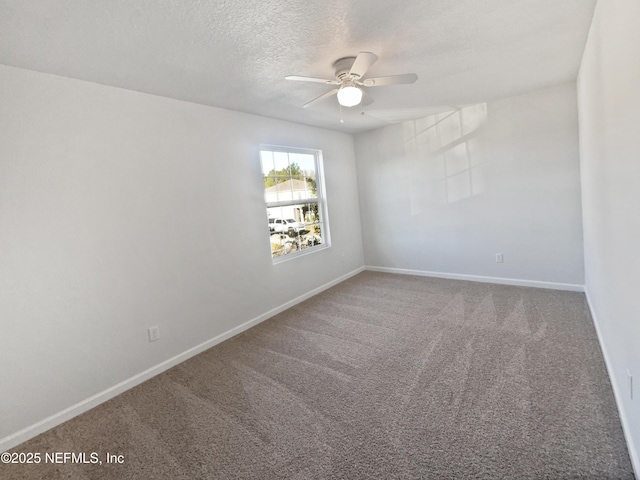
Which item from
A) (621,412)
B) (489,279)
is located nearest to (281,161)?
(489,279)

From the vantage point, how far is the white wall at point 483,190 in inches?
140

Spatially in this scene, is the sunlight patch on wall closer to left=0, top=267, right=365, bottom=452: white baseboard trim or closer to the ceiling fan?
the ceiling fan

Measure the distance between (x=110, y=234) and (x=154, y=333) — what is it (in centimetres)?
92

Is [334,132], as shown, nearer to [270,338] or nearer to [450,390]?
[270,338]

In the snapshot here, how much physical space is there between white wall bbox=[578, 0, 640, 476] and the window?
9.91 feet

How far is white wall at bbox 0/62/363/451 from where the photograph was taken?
197 centimetres

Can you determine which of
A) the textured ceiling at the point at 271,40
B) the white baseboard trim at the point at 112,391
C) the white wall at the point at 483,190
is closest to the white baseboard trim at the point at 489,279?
the white wall at the point at 483,190

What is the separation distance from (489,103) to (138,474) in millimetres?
4881

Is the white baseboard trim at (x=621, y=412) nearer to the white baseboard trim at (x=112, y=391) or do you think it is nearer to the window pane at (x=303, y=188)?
the white baseboard trim at (x=112, y=391)

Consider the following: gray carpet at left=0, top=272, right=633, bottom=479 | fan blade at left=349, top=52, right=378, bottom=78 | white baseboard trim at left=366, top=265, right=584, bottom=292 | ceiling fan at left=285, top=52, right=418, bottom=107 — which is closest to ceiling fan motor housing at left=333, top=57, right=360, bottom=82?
ceiling fan at left=285, top=52, right=418, bottom=107

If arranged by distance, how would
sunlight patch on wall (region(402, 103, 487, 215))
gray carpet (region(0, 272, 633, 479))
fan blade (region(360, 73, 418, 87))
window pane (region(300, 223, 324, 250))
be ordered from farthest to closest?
window pane (region(300, 223, 324, 250)), sunlight patch on wall (region(402, 103, 487, 215)), fan blade (region(360, 73, 418, 87)), gray carpet (region(0, 272, 633, 479))

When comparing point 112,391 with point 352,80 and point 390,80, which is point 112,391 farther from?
point 390,80

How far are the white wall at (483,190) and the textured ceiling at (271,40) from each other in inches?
37.3

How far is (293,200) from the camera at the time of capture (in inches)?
165
